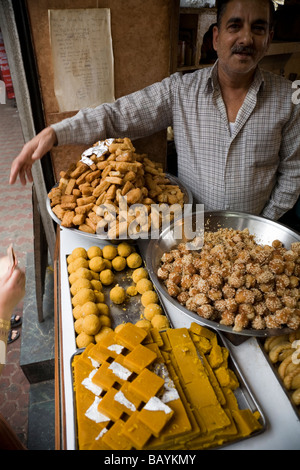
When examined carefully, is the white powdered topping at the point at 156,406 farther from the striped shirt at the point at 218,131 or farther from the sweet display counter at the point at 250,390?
the striped shirt at the point at 218,131

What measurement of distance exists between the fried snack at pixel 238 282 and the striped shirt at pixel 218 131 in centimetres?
63

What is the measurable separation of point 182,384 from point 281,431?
0.33 m

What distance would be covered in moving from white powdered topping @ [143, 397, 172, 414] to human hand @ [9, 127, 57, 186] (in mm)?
1279

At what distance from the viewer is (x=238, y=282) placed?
123cm

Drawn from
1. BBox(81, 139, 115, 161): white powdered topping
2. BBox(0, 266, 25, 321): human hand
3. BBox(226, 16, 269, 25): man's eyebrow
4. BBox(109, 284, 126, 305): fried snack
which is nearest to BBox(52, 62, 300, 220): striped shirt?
BBox(81, 139, 115, 161): white powdered topping

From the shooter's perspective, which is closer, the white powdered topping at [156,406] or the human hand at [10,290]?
the white powdered topping at [156,406]

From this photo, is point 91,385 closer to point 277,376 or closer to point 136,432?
point 136,432

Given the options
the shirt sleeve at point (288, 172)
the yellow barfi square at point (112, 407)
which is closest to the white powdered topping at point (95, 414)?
the yellow barfi square at point (112, 407)

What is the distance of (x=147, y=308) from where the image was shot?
1.33 m

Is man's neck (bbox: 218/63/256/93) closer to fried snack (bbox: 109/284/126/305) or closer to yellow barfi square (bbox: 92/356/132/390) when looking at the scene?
fried snack (bbox: 109/284/126/305)

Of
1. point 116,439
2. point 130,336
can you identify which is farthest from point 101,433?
point 130,336

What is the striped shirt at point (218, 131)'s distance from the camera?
5.97 ft

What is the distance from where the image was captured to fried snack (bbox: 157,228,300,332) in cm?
113
